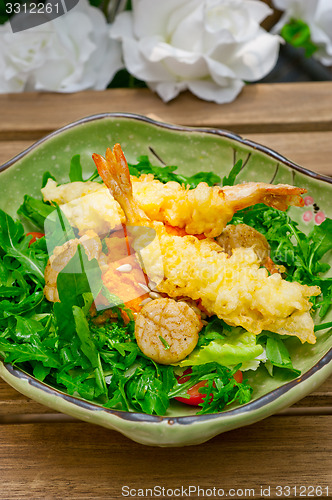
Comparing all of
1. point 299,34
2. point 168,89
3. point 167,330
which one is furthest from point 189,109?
point 167,330

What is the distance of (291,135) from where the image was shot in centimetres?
Answer: 345

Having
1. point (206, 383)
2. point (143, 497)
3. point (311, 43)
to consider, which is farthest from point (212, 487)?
point (311, 43)

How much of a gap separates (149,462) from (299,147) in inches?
87.7

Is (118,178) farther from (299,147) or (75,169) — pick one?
(299,147)

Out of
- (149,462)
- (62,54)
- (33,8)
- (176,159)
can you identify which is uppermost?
(33,8)

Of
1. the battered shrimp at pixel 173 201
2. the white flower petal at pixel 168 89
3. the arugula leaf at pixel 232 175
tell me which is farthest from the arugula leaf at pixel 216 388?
the white flower petal at pixel 168 89

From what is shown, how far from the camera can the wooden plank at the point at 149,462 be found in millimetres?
2082

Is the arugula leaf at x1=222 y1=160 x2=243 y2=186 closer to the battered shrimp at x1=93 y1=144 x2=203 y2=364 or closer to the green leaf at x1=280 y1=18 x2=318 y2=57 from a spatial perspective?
the battered shrimp at x1=93 y1=144 x2=203 y2=364

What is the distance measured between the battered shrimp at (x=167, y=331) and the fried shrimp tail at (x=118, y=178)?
1.49 ft

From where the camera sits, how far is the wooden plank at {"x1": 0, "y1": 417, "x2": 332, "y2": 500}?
208 centimetres

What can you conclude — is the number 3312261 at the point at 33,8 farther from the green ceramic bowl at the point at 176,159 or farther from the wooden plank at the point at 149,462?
the wooden plank at the point at 149,462

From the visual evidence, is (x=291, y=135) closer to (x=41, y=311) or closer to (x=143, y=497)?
(x=41, y=311)

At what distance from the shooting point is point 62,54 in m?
3.65

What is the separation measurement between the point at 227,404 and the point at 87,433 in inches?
25.7
